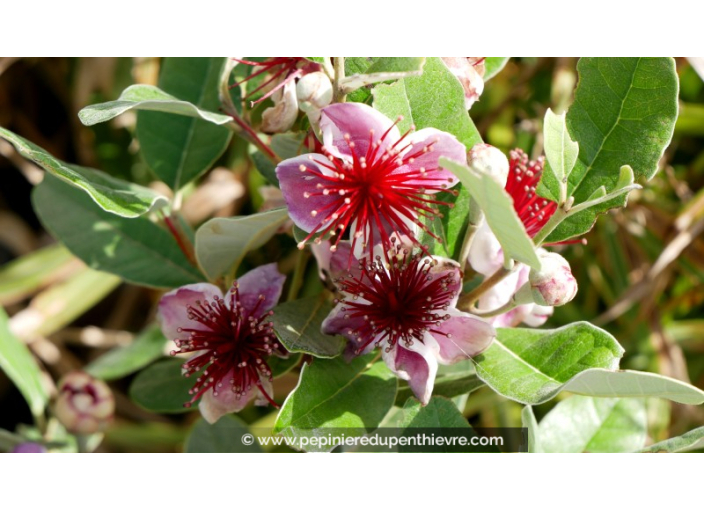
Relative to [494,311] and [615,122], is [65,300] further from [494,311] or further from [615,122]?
[615,122]

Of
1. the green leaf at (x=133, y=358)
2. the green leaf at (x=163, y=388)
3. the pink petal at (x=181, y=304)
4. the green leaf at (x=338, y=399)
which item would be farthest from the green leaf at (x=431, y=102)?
the green leaf at (x=133, y=358)

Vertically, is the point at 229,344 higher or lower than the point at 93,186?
lower

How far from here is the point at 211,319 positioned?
937mm

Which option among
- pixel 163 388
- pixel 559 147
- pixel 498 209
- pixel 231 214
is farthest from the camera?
pixel 231 214

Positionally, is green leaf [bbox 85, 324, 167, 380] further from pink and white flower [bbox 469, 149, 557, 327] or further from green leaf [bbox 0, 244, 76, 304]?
pink and white flower [bbox 469, 149, 557, 327]

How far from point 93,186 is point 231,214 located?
109 cm

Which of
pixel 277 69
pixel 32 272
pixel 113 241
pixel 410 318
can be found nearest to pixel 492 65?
pixel 277 69

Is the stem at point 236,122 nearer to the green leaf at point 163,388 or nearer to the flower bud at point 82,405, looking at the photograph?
the green leaf at point 163,388

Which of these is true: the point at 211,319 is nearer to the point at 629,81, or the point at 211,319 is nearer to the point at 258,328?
the point at 258,328

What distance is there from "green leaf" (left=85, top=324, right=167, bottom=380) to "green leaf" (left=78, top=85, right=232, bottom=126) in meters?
0.61

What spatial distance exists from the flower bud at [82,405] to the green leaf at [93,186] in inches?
17.8

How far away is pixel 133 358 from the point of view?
137cm

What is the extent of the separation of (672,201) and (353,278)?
4.04 feet

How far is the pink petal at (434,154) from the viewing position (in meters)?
0.77
